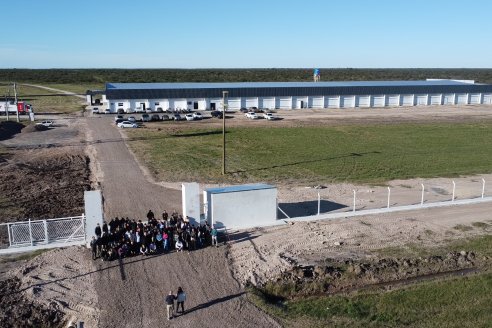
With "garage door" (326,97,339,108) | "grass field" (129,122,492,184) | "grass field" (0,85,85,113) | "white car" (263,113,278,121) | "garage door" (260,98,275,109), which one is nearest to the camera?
"grass field" (129,122,492,184)

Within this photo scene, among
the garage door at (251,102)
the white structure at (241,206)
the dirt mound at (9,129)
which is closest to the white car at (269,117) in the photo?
the garage door at (251,102)

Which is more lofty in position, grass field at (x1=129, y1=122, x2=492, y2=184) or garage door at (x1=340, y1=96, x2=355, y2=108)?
garage door at (x1=340, y1=96, x2=355, y2=108)

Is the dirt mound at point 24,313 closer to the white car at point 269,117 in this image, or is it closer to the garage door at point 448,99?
the white car at point 269,117

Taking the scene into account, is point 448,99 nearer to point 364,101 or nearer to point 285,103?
point 364,101

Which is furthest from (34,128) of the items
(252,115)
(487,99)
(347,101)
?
(487,99)

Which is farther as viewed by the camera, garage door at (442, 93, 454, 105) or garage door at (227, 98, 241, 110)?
garage door at (442, 93, 454, 105)

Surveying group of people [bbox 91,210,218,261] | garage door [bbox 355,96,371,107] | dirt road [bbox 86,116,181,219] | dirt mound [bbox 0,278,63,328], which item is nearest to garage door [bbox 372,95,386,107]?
garage door [bbox 355,96,371,107]

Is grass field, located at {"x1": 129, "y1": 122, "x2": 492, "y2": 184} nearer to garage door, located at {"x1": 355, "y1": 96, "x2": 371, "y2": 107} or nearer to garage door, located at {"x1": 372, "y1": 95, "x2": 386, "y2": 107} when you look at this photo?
garage door, located at {"x1": 355, "y1": 96, "x2": 371, "y2": 107}
